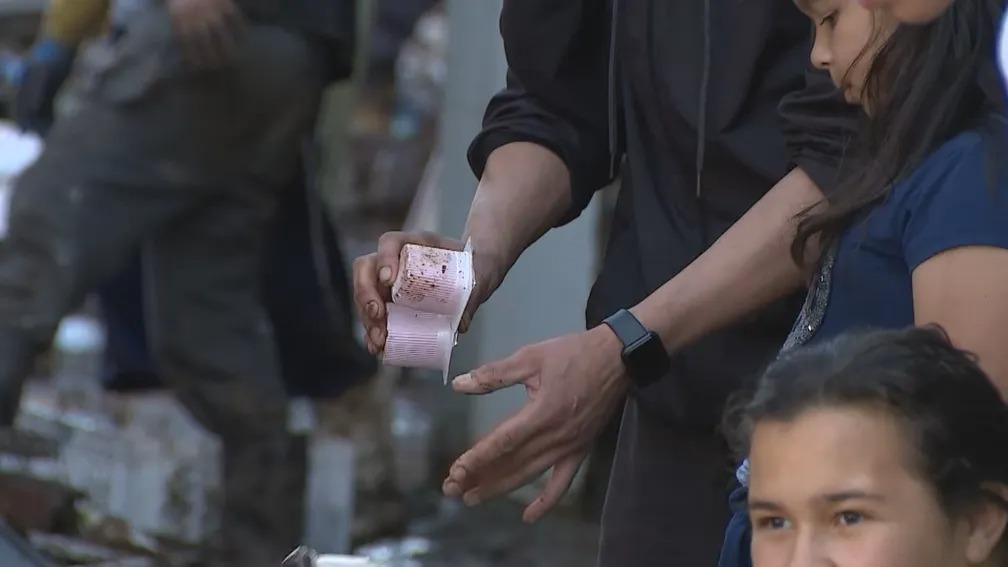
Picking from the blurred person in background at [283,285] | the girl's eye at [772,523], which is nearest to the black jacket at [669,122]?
the girl's eye at [772,523]

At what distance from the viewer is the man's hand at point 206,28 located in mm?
3951

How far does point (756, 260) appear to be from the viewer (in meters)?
1.91

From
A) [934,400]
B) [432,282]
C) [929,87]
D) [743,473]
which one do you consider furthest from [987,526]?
[432,282]

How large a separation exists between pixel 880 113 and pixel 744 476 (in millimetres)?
368

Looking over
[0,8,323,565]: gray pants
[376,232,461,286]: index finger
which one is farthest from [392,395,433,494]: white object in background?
[376,232,461,286]: index finger

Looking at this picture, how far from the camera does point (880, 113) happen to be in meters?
1.75

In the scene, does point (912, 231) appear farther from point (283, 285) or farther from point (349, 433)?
point (349, 433)

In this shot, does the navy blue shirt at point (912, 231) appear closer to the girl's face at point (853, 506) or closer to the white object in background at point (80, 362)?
the girl's face at point (853, 506)

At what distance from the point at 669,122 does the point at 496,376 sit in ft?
1.65

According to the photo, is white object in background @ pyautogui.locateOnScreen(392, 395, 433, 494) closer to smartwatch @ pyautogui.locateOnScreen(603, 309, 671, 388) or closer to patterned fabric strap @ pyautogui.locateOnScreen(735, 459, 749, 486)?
smartwatch @ pyautogui.locateOnScreen(603, 309, 671, 388)

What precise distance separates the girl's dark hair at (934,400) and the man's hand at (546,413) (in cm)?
28

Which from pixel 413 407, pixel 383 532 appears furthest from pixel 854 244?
pixel 413 407

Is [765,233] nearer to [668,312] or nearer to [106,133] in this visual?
[668,312]

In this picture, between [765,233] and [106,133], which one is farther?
[106,133]
